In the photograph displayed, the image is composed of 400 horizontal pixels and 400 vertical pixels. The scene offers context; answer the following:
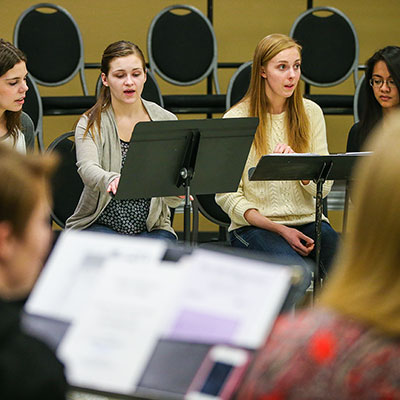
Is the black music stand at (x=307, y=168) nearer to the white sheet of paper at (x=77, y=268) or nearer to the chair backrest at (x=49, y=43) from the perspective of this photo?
the white sheet of paper at (x=77, y=268)

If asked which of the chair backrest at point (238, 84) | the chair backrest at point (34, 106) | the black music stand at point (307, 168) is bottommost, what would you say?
the chair backrest at point (34, 106)

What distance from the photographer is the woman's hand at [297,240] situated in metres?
2.93

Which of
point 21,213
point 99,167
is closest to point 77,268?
point 21,213

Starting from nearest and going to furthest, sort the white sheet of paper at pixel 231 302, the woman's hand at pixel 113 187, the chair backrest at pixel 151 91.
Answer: the white sheet of paper at pixel 231 302 → the woman's hand at pixel 113 187 → the chair backrest at pixel 151 91

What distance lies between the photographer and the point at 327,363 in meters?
0.93

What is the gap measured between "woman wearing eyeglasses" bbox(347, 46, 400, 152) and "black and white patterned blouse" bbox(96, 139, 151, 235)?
1154 mm

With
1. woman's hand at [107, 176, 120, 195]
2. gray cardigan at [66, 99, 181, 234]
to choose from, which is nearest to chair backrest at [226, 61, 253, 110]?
gray cardigan at [66, 99, 181, 234]

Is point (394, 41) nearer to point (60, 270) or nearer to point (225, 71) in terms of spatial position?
point (225, 71)

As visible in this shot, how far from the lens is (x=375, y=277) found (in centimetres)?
91

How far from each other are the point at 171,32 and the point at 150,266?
3.75 meters

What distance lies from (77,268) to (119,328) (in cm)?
17

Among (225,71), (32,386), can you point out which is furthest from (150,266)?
(225,71)

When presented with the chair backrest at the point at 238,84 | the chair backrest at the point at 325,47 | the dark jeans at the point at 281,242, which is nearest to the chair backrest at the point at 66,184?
the dark jeans at the point at 281,242

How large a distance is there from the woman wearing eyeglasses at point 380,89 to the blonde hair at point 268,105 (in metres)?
0.46
